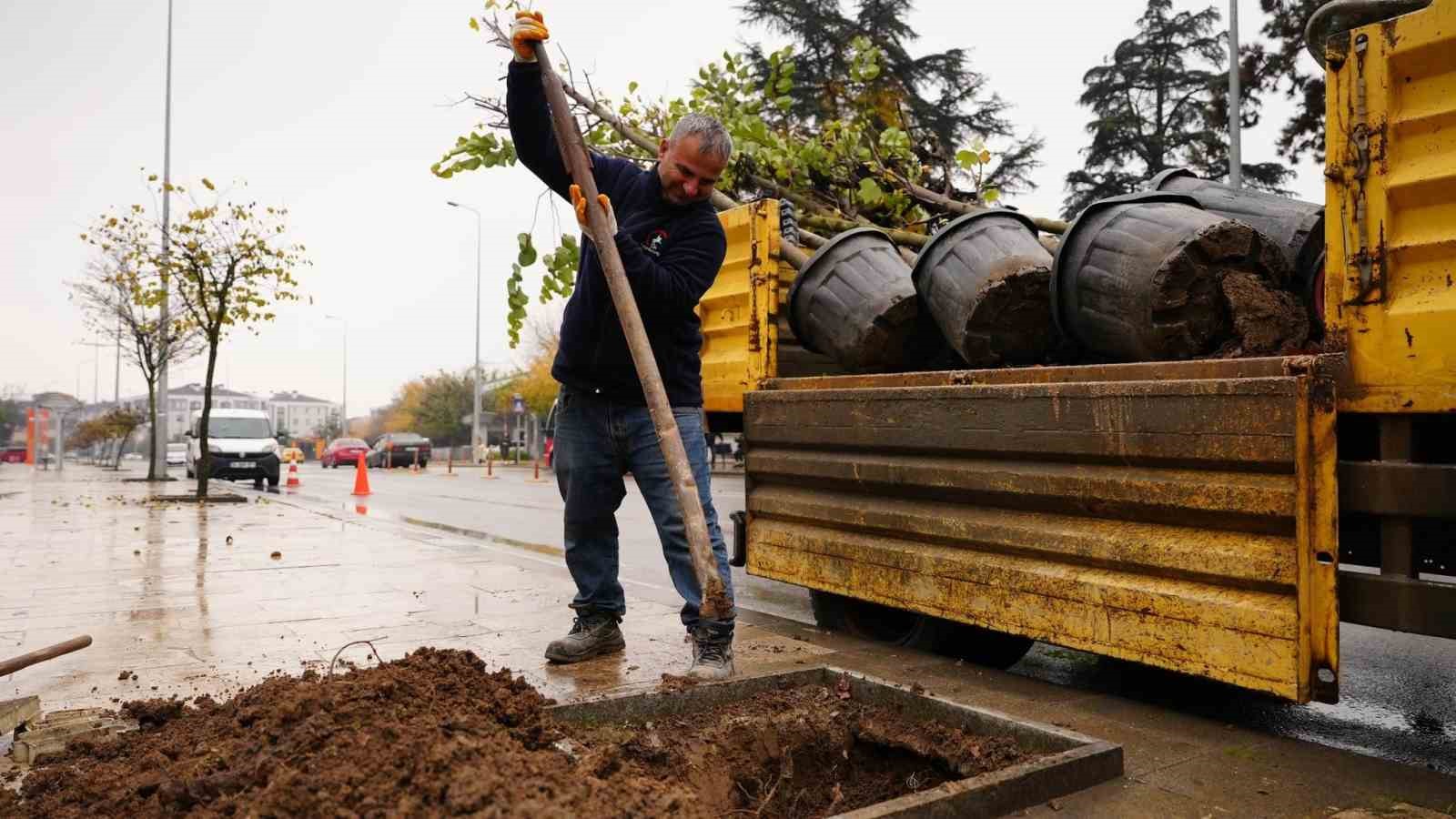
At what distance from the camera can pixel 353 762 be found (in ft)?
6.72

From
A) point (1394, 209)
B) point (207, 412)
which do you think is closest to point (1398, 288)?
point (1394, 209)

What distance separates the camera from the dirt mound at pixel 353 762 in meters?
1.92

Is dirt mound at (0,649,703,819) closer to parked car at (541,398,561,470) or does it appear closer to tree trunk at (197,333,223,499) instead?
parked car at (541,398,561,470)

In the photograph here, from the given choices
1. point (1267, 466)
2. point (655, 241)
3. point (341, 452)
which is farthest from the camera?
point (341, 452)

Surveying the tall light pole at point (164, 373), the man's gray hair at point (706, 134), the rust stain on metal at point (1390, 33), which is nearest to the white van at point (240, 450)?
the tall light pole at point (164, 373)

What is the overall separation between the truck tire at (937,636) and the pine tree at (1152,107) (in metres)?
21.6

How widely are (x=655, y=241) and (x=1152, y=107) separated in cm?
2652

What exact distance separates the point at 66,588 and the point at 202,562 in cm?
136

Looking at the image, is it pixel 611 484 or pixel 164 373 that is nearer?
pixel 611 484

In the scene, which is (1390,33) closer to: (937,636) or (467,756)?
(937,636)

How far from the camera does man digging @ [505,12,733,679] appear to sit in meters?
3.59

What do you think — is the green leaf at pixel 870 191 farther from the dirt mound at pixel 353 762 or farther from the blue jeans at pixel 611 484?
the dirt mound at pixel 353 762

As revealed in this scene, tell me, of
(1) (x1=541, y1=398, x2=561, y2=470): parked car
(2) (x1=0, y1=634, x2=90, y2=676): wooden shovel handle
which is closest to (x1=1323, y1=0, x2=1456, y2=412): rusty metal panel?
(1) (x1=541, y1=398, x2=561, y2=470): parked car

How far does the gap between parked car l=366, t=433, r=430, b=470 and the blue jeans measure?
116 feet
